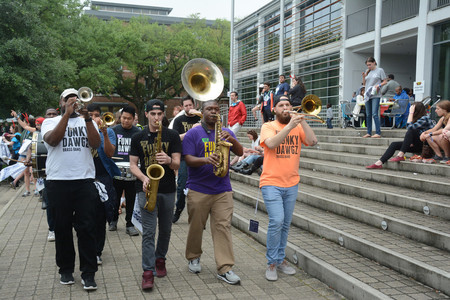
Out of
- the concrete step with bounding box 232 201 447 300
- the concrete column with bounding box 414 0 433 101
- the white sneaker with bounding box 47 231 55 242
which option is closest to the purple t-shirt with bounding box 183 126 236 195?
the concrete step with bounding box 232 201 447 300

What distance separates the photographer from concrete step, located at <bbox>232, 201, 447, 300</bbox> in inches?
161

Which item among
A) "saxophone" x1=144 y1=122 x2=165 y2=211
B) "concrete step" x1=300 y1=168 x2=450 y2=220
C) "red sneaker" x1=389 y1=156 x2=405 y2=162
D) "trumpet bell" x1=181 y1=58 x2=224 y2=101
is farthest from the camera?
"red sneaker" x1=389 y1=156 x2=405 y2=162

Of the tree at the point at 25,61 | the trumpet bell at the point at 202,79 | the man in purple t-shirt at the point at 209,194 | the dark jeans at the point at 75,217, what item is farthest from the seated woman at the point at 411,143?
the tree at the point at 25,61

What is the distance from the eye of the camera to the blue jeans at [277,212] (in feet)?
15.7

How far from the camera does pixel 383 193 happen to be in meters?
6.68

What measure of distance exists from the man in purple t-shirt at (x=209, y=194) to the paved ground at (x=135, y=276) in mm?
342

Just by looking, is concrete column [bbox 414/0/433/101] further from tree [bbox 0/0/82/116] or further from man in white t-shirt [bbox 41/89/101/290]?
tree [bbox 0/0/82/116]

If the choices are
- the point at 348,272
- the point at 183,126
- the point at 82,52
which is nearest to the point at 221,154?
the point at 348,272

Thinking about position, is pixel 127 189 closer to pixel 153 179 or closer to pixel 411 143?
pixel 153 179

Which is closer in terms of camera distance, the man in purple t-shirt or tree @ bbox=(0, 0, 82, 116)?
the man in purple t-shirt

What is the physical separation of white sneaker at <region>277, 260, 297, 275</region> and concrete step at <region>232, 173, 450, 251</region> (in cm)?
155

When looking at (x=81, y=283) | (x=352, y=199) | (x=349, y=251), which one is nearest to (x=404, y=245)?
(x=349, y=251)

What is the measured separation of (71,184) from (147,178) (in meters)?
0.84

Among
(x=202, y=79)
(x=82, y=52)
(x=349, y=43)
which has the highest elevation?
(x=82, y=52)
